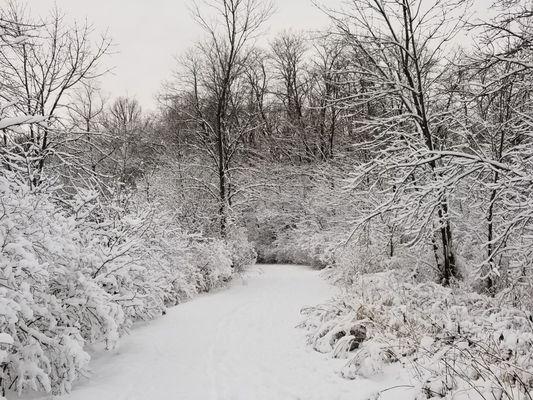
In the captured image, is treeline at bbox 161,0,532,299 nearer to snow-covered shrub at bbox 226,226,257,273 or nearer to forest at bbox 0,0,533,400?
forest at bbox 0,0,533,400


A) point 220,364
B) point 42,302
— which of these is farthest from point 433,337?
point 42,302

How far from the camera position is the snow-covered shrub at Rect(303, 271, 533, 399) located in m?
4.10

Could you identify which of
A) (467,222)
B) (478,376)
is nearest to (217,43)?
(467,222)

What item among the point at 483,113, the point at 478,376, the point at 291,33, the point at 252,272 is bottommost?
the point at 252,272

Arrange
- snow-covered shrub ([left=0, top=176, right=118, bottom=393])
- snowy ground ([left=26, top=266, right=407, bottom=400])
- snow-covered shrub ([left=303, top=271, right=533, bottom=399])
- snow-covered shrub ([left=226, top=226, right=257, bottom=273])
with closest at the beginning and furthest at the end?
snow-covered shrub ([left=303, top=271, right=533, bottom=399])
snow-covered shrub ([left=0, top=176, right=118, bottom=393])
snowy ground ([left=26, top=266, right=407, bottom=400])
snow-covered shrub ([left=226, top=226, right=257, bottom=273])

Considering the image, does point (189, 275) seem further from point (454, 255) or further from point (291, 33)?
point (291, 33)

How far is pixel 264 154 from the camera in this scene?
2681 cm

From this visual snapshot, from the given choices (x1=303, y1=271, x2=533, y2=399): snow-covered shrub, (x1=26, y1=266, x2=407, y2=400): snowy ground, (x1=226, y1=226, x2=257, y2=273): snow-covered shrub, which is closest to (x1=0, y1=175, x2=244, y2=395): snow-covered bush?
(x1=26, y1=266, x2=407, y2=400): snowy ground

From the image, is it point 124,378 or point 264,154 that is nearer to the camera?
point 124,378

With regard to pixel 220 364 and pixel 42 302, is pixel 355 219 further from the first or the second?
pixel 42 302

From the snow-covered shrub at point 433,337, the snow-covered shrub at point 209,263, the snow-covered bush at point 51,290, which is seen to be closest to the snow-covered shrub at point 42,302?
the snow-covered bush at point 51,290

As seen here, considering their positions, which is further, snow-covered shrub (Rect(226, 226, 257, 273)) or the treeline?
snow-covered shrub (Rect(226, 226, 257, 273))

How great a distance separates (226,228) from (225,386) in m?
11.6

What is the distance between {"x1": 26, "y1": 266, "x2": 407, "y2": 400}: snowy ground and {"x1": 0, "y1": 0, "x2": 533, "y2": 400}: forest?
0.33 m
